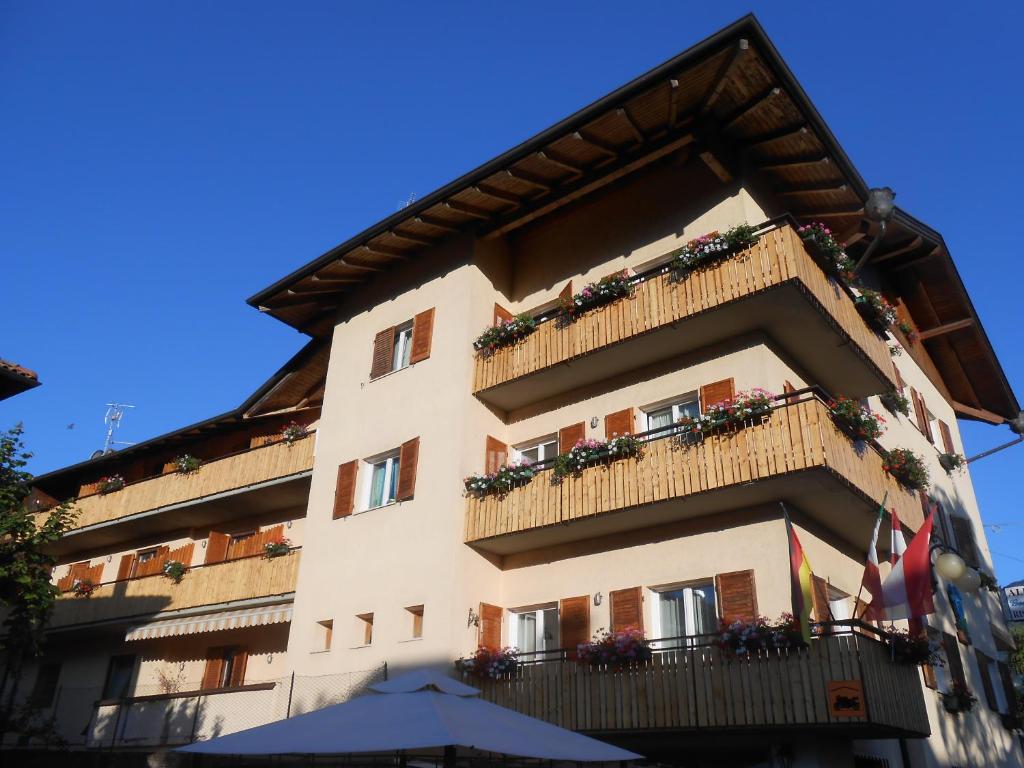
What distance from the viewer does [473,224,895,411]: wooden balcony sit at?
15.1 meters

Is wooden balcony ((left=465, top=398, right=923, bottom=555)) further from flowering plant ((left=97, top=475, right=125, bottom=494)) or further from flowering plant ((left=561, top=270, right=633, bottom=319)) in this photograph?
flowering plant ((left=97, top=475, right=125, bottom=494))

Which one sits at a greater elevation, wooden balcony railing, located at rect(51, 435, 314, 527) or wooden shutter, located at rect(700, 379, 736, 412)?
wooden balcony railing, located at rect(51, 435, 314, 527)

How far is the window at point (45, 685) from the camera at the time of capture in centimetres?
2627

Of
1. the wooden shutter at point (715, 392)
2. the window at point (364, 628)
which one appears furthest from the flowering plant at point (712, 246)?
the window at point (364, 628)

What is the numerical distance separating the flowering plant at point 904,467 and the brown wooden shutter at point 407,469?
28.5ft

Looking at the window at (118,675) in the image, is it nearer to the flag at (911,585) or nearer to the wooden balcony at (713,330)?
the wooden balcony at (713,330)

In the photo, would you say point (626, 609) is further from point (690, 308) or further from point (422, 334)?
point (422, 334)

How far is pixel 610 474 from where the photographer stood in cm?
1548

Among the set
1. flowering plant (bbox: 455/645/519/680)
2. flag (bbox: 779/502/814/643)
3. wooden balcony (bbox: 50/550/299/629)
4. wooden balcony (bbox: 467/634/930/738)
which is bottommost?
wooden balcony (bbox: 467/634/930/738)

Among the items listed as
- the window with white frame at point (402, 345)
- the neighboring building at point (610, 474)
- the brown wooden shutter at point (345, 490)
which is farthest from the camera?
the window with white frame at point (402, 345)

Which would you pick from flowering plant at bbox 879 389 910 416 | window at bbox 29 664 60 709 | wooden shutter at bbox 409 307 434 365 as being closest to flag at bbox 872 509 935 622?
flowering plant at bbox 879 389 910 416

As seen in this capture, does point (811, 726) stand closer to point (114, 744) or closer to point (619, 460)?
point (619, 460)

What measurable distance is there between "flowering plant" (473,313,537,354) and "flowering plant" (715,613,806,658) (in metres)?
7.29

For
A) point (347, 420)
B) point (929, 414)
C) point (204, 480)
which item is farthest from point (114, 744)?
point (929, 414)
